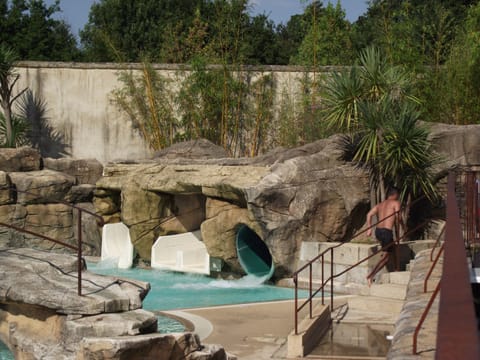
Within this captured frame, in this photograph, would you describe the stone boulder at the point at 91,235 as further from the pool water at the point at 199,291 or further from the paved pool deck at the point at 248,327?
the paved pool deck at the point at 248,327

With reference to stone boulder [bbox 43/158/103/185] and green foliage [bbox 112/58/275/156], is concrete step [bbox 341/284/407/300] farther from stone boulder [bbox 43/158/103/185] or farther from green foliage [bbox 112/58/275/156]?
green foliage [bbox 112/58/275/156]

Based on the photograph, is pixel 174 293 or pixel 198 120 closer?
pixel 174 293

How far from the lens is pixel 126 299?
24.7 feet

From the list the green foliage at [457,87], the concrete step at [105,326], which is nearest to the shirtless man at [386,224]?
the concrete step at [105,326]

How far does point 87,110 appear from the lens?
891 inches

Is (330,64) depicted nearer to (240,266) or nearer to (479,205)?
(240,266)

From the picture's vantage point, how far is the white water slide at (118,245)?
17203mm

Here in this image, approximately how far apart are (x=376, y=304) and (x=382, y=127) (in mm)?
4321

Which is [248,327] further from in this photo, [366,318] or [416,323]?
[416,323]

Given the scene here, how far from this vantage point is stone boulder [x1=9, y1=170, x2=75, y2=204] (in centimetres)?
1770

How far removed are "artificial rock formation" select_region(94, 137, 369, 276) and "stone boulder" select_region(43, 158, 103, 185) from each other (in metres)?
2.73

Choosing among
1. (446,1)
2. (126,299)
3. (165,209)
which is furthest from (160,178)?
(446,1)

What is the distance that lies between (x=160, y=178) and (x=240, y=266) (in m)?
2.45

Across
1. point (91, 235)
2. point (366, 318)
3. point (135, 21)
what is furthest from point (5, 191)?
point (135, 21)
